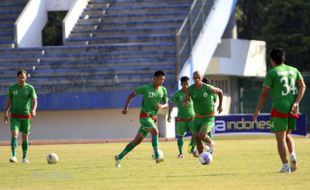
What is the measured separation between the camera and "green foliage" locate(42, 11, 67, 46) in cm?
5422

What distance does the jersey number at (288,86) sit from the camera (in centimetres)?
1697

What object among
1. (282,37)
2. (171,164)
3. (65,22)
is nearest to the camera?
(171,164)

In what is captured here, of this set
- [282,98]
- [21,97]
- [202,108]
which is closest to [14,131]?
[21,97]

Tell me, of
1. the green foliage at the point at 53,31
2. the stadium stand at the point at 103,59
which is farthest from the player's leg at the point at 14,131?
the green foliage at the point at 53,31

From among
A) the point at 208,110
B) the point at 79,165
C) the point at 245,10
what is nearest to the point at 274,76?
the point at 208,110

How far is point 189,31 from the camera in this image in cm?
4184

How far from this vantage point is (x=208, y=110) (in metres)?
21.6

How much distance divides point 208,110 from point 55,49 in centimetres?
2277

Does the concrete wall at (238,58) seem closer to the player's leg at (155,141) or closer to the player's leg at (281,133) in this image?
the player's leg at (155,141)

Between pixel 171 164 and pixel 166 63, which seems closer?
pixel 171 164

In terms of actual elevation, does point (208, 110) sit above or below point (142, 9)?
below

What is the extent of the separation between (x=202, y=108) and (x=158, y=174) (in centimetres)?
401

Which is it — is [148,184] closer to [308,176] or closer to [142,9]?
[308,176]

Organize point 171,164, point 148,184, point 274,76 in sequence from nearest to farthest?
1. point 148,184
2. point 274,76
3. point 171,164
